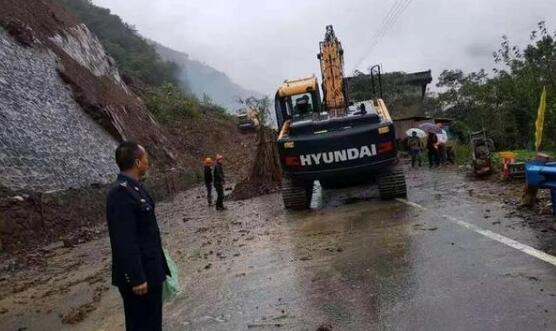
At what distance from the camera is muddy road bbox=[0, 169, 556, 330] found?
489cm

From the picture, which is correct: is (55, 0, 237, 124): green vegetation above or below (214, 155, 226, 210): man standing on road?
above

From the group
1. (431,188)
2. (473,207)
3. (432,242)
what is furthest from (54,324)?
(431,188)

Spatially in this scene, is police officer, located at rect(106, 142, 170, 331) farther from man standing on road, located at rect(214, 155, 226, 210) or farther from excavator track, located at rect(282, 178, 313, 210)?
man standing on road, located at rect(214, 155, 226, 210)

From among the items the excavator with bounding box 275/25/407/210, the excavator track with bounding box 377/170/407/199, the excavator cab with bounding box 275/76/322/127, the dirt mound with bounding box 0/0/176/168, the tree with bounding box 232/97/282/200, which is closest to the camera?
the excavator with bounding box 275/25/407/210

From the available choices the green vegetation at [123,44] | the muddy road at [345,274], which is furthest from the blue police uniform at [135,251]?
the green vegetation at [123,44]

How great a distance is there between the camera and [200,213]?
52.6 ft

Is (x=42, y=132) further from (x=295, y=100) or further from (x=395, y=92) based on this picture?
(x=395, y=92)

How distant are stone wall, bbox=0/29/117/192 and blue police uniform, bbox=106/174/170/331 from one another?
33.0 ft

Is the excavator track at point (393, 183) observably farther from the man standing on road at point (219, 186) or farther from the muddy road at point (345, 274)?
the man standing on road at point (219, 186)

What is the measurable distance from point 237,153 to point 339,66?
22.1 m

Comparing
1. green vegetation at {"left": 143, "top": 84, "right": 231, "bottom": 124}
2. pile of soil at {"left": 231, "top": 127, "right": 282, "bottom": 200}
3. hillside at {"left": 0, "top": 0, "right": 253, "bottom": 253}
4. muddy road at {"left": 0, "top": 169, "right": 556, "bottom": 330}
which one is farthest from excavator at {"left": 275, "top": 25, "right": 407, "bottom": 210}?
green vegetation at {"left": 143, "top": 84, "right": 231, "bottom": 124}

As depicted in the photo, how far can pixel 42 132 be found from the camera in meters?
15.8

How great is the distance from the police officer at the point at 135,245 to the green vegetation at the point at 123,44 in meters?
52.8

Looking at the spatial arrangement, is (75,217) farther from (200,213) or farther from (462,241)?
(462,241)
